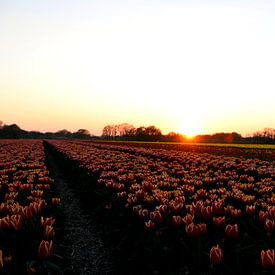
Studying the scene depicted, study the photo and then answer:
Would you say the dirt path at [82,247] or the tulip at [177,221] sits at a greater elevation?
the tulip at [177,221]

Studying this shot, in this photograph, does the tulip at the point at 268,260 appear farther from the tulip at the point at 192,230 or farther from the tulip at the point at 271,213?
the tulip at the point at 271,213

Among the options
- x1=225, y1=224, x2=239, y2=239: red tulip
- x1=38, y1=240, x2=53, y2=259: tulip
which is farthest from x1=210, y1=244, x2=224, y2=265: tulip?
x1=38, y1=240, x2=53, y2=259: tulip

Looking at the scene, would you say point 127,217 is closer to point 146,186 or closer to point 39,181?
point 146,186

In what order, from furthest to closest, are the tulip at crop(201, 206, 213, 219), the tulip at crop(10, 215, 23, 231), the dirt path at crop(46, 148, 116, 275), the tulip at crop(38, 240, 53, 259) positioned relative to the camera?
the dirt path at crop(46, 148, 116, 275), the tulip at crop(201, 206, 213, 219), the tulip at crop(10, 215, 23, 231), the tulip at crop(38, 240, 53, 259)

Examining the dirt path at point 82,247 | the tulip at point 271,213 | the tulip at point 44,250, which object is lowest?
the dirt path at point 82,247

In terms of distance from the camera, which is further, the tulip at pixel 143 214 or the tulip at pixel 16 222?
the tulip at pixel 143 214

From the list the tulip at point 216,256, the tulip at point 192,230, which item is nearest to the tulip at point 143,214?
the tulip at point 192,230

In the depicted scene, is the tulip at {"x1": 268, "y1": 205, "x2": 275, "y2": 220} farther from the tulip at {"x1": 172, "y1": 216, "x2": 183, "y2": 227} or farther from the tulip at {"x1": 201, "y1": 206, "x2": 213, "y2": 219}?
the tulip at {"x1": 172, "y1": 216, "x2": 183, "y2": 227}

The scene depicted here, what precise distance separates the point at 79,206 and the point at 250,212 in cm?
780

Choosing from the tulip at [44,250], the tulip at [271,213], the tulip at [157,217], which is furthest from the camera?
the tulip at [157,217]

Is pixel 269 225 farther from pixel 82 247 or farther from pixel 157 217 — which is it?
pixel 82 247

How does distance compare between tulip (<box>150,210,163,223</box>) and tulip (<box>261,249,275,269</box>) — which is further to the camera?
tulip (<box>150,210,163,223</box>)

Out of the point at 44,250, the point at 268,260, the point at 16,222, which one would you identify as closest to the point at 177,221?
the point at 268,260

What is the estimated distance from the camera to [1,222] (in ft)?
17.2
